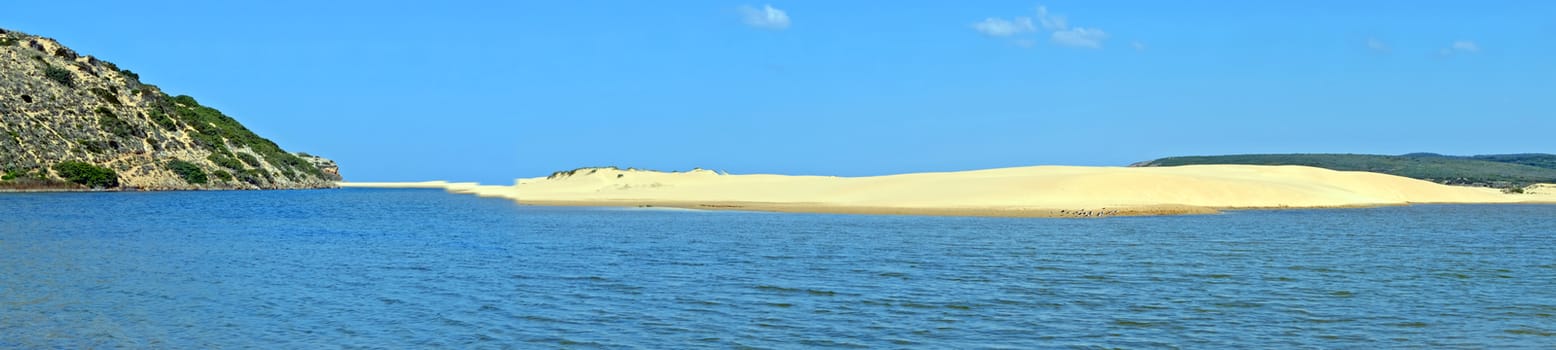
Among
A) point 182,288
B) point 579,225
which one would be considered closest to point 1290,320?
point 182,288

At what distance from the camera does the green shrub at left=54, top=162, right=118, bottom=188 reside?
106000mm

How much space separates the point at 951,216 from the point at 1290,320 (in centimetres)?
3090

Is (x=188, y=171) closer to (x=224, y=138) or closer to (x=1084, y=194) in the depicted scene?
(x=224, y=138)

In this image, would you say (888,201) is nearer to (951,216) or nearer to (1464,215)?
(951,216)

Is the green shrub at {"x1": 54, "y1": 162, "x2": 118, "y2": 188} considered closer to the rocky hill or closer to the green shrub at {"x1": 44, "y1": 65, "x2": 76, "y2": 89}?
the rocky hill

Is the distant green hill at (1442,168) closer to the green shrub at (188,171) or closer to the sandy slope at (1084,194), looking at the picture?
the sandy slope at (1084,194)

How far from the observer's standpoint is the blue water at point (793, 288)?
48.9 feet

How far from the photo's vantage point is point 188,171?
122125mm

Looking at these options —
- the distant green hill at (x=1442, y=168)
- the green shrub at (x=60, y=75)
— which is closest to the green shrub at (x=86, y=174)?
the green shrub at (x=60, y=75)

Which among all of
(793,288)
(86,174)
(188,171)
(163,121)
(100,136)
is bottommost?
(793,288)

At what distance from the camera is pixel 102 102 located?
4916 inches

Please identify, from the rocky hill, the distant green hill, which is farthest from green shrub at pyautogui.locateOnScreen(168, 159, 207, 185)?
the distant green hill

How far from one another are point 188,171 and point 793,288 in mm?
117825

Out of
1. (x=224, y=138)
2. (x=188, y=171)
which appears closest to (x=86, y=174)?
(x=188, y=171)
